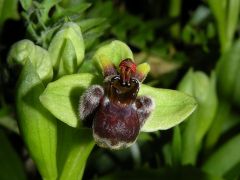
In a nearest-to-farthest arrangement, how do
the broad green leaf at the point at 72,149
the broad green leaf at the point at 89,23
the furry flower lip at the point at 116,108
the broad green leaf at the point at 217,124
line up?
the furry flower lip at the point at 116,108
the broad green leaf at the point at 72,149
the broad green leaf at the point at 89,23
the broad green leaf at the point at 217,124

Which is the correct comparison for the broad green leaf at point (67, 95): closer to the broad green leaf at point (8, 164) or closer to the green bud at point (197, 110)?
the broad green leaf at point (8, 164)

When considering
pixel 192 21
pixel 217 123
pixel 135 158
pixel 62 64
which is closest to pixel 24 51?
pixel 62 64

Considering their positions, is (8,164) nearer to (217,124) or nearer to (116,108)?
(116,108)

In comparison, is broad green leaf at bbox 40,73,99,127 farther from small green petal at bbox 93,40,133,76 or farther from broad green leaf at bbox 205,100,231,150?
broad green leaf at bbox 205,100,231,150

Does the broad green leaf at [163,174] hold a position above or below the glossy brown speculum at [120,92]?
below

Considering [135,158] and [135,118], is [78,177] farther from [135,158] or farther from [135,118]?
[135,158]

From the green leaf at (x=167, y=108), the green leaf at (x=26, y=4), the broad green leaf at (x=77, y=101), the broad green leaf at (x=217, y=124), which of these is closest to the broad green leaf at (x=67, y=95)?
the broad green leaf at (x=77, y=101)

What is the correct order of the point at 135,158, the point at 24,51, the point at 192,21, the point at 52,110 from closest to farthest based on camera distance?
the point at 52,110 < the point at 24,51 < the point at 135,158 < the point at 192,21
